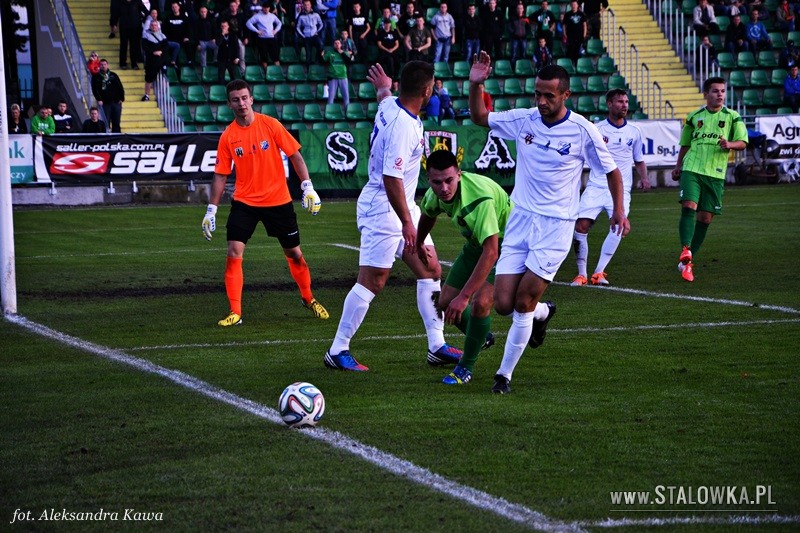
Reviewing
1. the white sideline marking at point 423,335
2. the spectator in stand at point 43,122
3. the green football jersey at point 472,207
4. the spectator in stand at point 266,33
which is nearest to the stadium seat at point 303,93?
the spectator in stand at point 266,33

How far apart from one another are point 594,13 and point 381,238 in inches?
1060

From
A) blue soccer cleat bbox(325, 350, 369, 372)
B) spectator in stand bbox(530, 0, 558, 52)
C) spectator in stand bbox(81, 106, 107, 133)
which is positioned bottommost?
blue soccer cleat bbox(325, 350, 369, 372)

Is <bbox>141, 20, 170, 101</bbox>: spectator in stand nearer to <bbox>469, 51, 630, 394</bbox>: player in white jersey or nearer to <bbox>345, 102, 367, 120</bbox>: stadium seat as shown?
<bbox>345, 102, 367, 120</bbox>: stadium seat

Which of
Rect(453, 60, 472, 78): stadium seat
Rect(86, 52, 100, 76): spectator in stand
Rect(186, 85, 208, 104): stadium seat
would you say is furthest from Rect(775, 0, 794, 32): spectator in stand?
Rect(86, 52, 100, 76): spectator in stand

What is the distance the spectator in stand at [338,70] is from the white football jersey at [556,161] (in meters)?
22.8

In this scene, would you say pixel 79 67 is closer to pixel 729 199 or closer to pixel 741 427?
pixel 729 199

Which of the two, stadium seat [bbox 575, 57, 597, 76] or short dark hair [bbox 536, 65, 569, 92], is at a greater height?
stadium seat [bbox 575, 57, 597, 76]

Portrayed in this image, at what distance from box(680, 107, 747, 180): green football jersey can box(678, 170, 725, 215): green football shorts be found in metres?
0.07

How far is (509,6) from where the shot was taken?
109 feet

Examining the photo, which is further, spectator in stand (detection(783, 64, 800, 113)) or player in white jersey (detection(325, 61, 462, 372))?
spectator in stand (detection(783, 64, 800, 113))

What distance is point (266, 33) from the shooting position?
30719 millimetres

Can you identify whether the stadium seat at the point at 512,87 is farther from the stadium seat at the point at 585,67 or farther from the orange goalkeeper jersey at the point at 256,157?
the orange goalkeeper jersey at the point at 256,157

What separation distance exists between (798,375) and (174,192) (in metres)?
21.0

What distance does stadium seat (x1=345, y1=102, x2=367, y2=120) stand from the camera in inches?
1217
